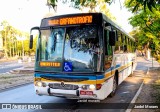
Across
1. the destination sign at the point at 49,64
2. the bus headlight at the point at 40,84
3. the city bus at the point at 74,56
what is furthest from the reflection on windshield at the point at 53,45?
the bus headlight at the point at 40,84

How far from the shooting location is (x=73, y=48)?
9977 mm

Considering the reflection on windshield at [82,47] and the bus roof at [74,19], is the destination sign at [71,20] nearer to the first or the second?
the bus roof at [74,19]

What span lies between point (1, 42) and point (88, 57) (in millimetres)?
102144

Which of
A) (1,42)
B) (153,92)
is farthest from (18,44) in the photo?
(153,92)

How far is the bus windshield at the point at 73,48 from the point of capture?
970 cm

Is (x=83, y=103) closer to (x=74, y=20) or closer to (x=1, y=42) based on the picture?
(x=74, y=20)

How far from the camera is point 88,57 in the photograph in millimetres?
9742

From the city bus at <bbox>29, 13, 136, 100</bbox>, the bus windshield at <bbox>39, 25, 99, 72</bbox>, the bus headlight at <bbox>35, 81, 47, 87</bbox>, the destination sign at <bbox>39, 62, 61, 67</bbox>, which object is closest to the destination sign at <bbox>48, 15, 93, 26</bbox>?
the city bus at <bbox>29, 13, 136, 100</bbox>

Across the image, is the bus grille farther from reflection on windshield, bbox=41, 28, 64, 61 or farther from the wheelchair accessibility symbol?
reflection on windshield, bbox=41, 28, 64, 61

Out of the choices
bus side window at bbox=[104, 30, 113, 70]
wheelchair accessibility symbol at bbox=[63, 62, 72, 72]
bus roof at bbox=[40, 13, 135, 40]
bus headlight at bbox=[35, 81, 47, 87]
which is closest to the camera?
wheelchair accessibility symbol at bbox=[63, 62, 72, 72]

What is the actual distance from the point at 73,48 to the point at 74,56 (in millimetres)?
306

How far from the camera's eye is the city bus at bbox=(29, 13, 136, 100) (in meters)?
9.62

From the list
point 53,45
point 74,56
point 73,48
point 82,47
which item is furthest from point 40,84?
point 82,47

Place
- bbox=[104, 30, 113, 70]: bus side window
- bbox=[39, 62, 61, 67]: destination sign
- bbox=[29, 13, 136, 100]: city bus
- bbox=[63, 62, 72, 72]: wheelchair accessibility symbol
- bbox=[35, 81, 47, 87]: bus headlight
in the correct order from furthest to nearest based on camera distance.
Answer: bbox=[104, 30, 113, 70]: bus side window < bbox=[35, 81, 47, 87]: bus headlight < bbox=[39, 62, 61, 67]: destination sign < bbox=[63, 62, 72, 72]: wheelchair accessibility symbol < bbox=[29, 13, 136, 100]: city bus
